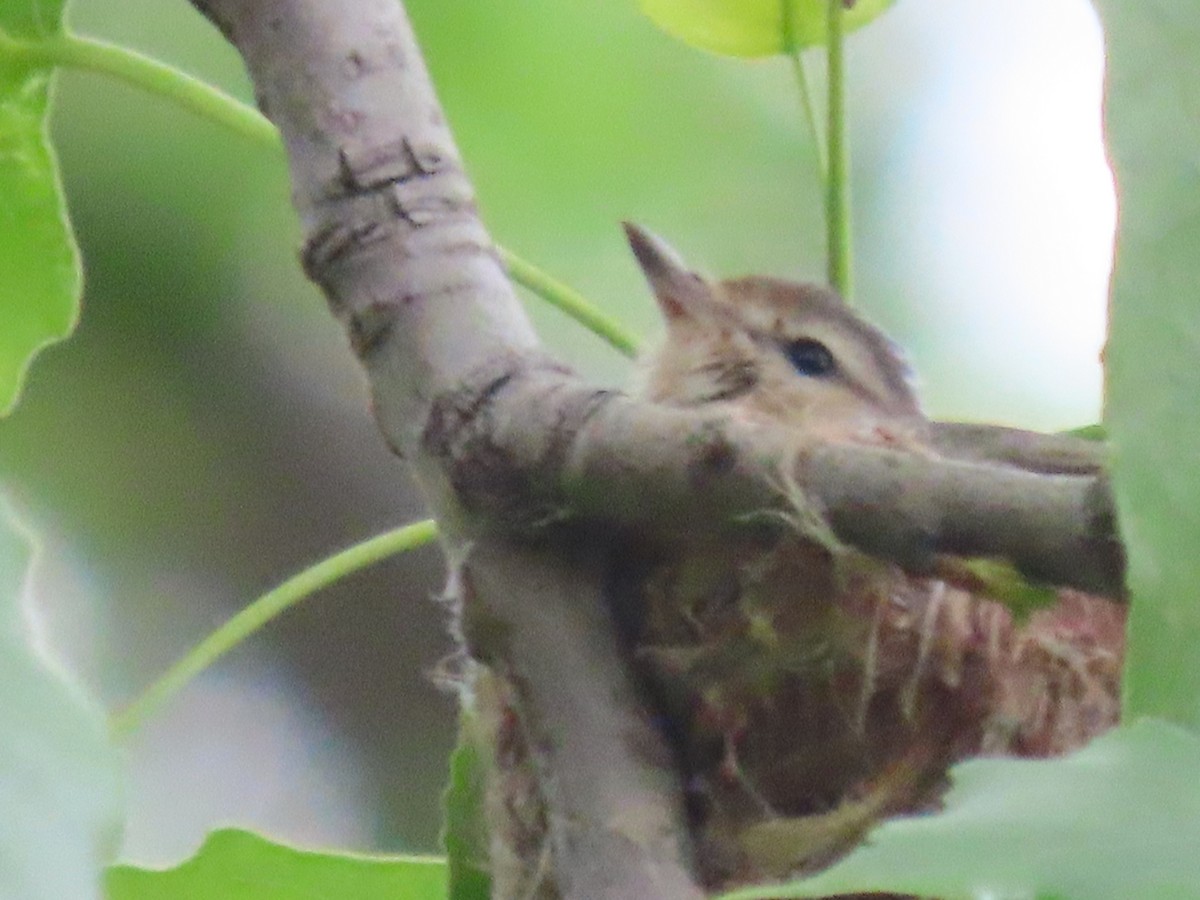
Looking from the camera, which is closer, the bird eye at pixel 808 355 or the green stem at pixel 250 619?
the green stem at pixel 250 619

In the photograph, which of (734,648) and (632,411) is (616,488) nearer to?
(632,411)

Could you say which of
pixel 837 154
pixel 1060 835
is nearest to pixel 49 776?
pixel 1060 835

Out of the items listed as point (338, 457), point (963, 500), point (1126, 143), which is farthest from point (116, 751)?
point (338, 457)

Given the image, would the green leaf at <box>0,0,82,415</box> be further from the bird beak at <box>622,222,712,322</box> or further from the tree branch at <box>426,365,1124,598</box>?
the bird beak at <box>622,222,712,322</box>

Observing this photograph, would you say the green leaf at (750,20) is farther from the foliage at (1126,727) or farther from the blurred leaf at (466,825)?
the foliage at (1126,727)

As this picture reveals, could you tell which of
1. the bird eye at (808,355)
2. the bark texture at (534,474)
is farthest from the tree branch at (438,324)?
the bird eye at (808,355)

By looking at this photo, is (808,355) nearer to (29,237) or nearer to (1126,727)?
(29,237)

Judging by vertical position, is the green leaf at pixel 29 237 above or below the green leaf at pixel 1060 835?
above
